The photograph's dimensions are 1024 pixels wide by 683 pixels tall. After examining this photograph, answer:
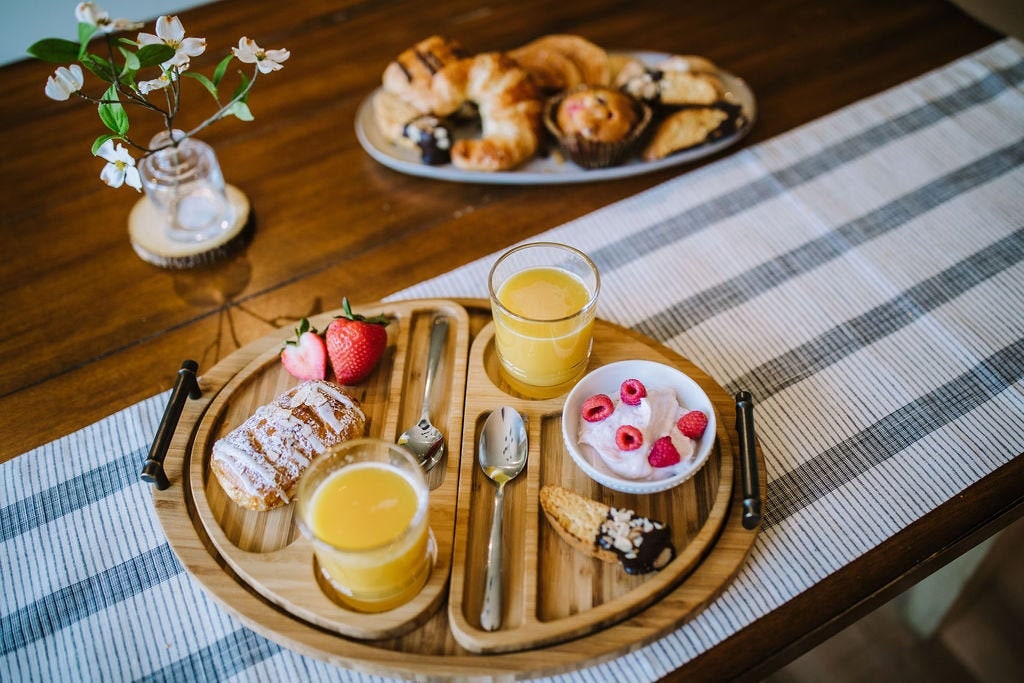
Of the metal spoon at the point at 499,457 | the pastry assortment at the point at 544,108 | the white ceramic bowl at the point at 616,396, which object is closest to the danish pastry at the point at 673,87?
the pastry assortment at the point at 544,108

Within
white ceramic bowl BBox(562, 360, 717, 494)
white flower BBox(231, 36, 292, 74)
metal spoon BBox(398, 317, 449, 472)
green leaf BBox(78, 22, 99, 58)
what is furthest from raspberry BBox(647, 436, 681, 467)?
green leaf BBox(78, 22, 99, 58)

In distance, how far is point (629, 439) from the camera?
960 mm

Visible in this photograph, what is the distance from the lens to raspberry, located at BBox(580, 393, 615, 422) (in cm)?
100

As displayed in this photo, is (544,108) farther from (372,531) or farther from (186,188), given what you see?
(372,531)

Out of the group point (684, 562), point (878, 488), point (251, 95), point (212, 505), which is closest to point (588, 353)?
point (684, 562)

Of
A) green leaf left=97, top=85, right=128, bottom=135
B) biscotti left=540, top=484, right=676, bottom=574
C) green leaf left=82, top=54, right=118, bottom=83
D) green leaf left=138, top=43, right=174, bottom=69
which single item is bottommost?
biscotti left=540, top=484, right=676, bottom=574

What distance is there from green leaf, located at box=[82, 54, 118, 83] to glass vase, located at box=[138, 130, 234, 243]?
153 mm

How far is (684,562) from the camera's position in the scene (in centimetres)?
92

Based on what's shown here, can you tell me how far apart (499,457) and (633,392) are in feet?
0.65

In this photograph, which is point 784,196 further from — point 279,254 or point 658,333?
point 279,254

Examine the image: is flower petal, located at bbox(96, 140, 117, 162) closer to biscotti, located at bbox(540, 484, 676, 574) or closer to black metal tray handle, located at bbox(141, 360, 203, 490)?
black metal tray handle, located at bbox(141, 360, 203, 490)

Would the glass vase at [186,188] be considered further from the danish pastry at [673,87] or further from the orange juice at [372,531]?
the danish pastry at [673,87]

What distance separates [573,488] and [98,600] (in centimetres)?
63

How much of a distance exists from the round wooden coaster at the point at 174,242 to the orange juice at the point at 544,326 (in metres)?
0.59
